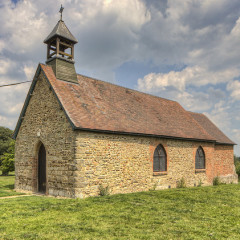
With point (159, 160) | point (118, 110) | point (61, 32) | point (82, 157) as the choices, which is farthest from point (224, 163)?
point (61, 32)

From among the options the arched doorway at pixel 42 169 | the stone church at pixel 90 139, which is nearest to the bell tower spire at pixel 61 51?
the stone church at pixel 90 139

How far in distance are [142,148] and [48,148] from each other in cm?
575

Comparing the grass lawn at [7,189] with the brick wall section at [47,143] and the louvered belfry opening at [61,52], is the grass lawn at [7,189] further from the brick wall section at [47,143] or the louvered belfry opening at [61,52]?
the louvered belfry opening at [61,52]

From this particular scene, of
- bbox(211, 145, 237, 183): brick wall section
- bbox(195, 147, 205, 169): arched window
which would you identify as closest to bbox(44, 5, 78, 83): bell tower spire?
bbox(195, 147, 205, 169): arched window

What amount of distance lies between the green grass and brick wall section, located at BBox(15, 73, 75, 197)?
2.29 meters

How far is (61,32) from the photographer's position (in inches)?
627

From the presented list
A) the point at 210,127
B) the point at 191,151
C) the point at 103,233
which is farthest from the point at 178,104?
the point at 103,233

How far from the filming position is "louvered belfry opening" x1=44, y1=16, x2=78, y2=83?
15.6 meters

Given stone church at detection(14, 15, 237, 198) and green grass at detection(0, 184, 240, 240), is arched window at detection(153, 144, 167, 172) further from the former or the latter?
green grass at detection(0, 184, 240, 240)

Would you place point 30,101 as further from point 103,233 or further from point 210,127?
point 210,127

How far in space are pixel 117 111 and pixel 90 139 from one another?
386cm

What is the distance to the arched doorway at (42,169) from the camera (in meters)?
14.6

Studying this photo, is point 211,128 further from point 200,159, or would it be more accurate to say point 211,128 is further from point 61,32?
point 61,32

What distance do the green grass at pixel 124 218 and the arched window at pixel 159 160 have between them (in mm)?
4901
